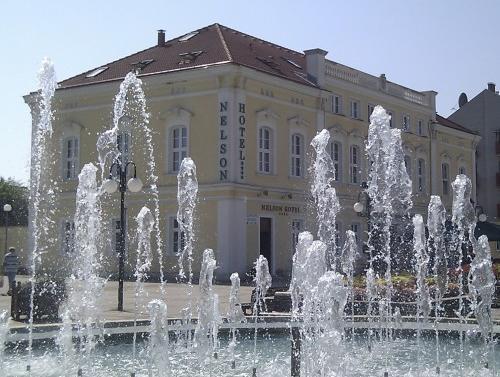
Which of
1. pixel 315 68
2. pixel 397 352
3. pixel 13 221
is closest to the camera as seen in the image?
pixel 397 352

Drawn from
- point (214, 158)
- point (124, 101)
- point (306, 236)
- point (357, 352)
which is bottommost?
point (357, 352)

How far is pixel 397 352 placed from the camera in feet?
40.3

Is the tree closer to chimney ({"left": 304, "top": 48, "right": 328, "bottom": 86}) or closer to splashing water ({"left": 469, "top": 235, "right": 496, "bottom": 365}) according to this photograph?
chimney ({"left": 304, "top": 48, "right": 328, "bottom": 86})

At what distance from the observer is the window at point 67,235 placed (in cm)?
3194

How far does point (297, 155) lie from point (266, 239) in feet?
13.3

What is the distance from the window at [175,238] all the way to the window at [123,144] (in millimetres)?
3310

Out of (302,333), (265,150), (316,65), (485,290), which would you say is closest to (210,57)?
(265,150)

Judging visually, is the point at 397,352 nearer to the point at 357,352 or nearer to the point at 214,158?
the point at 357,352

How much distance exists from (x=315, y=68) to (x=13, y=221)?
34447 mm

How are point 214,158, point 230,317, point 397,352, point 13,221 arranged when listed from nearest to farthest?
point 397,352, point 230,317, point 214,158, point 13,221

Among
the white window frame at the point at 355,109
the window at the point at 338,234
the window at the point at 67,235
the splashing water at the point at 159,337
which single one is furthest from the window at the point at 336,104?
the splashing water at the point at 159,337

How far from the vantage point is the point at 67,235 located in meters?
32.4

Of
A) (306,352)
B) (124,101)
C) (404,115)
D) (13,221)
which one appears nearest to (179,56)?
(124,101)

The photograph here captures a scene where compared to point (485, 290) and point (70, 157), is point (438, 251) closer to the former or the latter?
point (70, 157)
